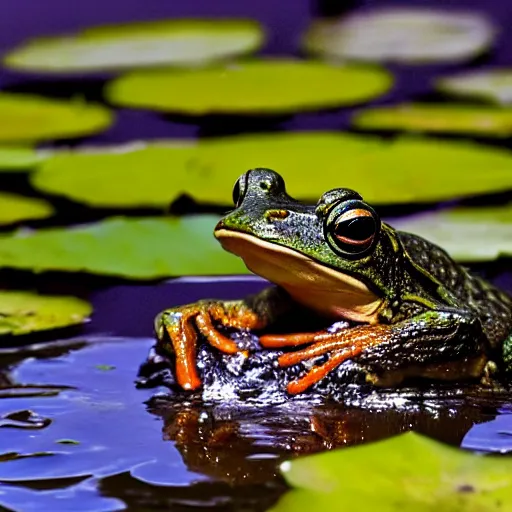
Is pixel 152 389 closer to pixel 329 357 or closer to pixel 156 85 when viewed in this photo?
pixel 329 357

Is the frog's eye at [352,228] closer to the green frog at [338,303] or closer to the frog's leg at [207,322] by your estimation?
the green frog at [338,303]

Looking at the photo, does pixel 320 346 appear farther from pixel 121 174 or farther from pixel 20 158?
pixel 20 158

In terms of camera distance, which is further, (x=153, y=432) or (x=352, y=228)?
(x=352, y=228)

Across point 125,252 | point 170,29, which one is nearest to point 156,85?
Answer: point 170,29

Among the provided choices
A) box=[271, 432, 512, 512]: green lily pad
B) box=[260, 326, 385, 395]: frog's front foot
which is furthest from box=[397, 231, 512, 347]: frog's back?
box=[271, 432, 512, 512]: green lily pad

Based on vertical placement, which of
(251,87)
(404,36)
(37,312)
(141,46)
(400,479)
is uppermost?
(141,46)

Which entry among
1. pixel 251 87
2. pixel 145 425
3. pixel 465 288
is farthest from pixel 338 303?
pixel 251 87
